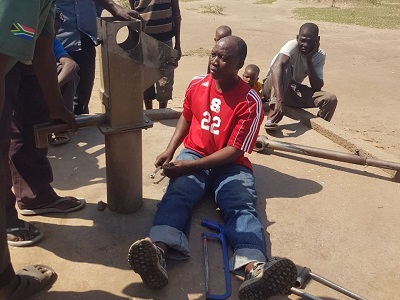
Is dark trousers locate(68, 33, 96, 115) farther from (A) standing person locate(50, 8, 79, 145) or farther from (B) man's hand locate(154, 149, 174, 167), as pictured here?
(B) man's hand locate(154, 149, 174, 167)

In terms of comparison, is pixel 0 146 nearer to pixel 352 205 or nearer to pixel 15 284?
pixel 15 284

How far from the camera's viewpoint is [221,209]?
2.84 m

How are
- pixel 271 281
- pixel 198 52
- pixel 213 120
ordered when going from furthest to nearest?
pixel 198 52
pixel 213 120
pixel 271 281

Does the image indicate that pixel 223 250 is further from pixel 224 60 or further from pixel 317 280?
pixel 224 60

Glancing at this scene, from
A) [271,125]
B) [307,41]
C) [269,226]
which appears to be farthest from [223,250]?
[307,41]

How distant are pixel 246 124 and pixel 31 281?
1560mm

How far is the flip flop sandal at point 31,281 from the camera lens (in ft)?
6.83

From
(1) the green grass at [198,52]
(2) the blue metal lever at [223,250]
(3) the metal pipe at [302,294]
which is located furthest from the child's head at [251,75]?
(1) the green grass at [198,52]

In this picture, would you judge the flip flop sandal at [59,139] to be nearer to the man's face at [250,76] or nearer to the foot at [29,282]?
the foot at [29,282]

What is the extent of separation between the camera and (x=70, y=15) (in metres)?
4.08

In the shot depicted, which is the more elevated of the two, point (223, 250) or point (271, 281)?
point (271, 281)

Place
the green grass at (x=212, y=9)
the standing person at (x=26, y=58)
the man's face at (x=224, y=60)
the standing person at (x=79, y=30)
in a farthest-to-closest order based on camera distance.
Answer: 1. the green grass at (x=212, y=9)
2. the standing person at (x=79, y=30)
3. the man's face at (x=224, y=60)
4. the standing person at (x=26, y=58)

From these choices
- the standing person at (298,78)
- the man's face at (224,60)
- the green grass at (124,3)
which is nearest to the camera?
the man's face at (224,60)

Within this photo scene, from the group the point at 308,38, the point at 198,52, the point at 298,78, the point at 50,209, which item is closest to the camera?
the point at 50,209
